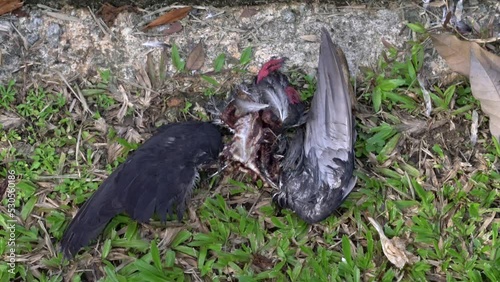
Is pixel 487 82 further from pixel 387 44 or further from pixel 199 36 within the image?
pixel 199 36

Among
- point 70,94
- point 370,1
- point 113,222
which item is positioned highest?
point 370,1

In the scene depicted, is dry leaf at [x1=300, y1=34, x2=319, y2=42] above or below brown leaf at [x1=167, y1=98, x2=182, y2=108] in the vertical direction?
above

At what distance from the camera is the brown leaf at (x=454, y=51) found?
3.36 m

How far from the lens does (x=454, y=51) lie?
3371mm

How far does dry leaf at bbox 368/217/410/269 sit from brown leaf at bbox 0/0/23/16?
7.38ft

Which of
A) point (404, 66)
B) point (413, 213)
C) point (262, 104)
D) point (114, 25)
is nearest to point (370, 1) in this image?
point (404, 66)

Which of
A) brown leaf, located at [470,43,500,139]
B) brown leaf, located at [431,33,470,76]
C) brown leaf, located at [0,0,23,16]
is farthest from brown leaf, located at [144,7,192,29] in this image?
brown leaf, located at [470,43,500,139]

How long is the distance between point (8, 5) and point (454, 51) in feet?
7.87

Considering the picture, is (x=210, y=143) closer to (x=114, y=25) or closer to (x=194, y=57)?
(x=194, y=57)

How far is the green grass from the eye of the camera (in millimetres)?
3170

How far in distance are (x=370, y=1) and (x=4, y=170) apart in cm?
216

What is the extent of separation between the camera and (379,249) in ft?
10.5

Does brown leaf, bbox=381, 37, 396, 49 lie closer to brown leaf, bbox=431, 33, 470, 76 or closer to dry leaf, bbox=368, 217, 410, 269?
brown leaf, bbox=431, 33, 470, 76

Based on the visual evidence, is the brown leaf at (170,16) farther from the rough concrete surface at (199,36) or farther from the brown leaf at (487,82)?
the brown leaf at (487,82)
